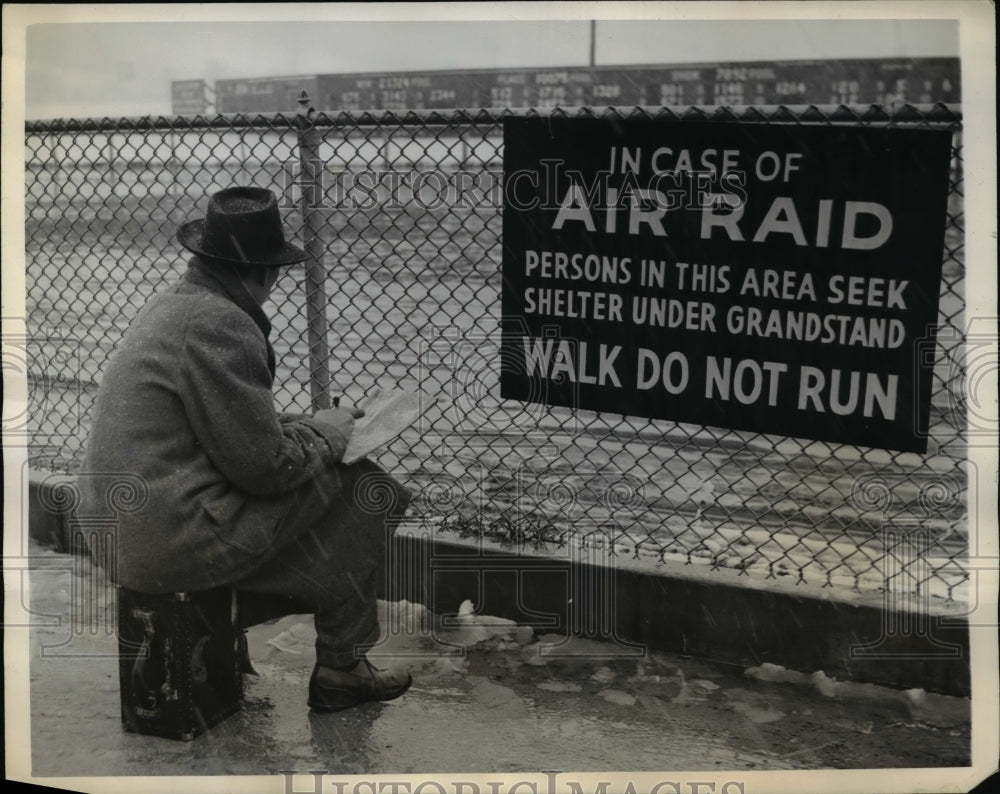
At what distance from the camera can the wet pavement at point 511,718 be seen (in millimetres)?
3078

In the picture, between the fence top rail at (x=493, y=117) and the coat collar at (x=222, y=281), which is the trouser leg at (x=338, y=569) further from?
the fence top rail at (x=493, y=117)

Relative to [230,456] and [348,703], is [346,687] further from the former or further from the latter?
[230,456]

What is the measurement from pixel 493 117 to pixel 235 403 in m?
1.38

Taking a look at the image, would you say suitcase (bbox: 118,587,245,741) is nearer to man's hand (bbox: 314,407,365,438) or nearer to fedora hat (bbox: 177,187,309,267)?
man's hand (bbox: 314,407,365,438)

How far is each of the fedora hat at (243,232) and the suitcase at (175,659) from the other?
1.03 metres

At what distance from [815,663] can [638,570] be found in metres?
0.69

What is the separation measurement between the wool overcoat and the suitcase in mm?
79

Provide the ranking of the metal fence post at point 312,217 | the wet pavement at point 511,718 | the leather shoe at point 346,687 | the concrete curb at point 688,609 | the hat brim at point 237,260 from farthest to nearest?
the metal fence post at point 312,217 → the concrete curb at point 688,609 → the leather shoe at point 346,687 → the wet pavement at point 511,718 → the hat brim at point 237,260

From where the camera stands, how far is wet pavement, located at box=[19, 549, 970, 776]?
308cm

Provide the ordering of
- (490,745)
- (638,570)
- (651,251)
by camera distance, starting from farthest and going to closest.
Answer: (638,570) → (651,251) → (490,745)

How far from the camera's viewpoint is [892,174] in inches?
123

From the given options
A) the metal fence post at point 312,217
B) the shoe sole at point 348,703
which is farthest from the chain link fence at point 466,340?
the shoe sole at point 348,703

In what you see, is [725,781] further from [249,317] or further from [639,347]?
[249,317]

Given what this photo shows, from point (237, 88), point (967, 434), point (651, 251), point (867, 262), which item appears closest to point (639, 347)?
point (651, 251)
